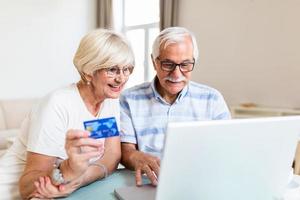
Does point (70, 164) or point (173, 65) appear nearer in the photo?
point (70, 164)

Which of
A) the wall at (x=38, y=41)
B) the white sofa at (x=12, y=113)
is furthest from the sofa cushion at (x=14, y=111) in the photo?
the wall at (x=38, y=41)

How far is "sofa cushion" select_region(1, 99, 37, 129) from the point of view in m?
4.06

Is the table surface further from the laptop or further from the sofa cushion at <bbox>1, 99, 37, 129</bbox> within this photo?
the sofa cushion at <bbox>1, 99, 37, 129</bbox>

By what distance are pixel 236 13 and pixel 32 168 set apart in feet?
8.77

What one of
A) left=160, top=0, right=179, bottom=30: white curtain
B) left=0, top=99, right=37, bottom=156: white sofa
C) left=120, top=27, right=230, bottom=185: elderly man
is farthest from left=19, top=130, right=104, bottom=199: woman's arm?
left=0, top=99, right=37, bottom=156: white sofa

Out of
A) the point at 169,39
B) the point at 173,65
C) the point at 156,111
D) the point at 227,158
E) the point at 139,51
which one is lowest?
the point at 139,51

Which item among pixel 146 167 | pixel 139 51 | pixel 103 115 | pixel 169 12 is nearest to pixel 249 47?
pixel 169 12

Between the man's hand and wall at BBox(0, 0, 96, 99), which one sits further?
wall at BBox(0, 0, 96, 99)

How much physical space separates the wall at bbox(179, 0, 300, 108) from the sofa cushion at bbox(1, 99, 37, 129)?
212 centimetres

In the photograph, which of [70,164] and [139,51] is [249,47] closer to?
[139,51]

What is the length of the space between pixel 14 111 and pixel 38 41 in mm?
1028

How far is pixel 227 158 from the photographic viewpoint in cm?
78

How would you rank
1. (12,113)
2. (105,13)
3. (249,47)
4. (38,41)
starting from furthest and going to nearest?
(105,13)
(38,41)
(12,113)
(249,47)

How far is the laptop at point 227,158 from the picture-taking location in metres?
0.71
